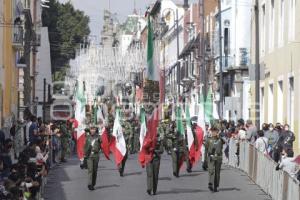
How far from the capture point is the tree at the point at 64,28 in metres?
88.2

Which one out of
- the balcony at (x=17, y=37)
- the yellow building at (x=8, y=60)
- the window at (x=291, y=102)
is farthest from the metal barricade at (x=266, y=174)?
the balcony at (x=17, y=37)

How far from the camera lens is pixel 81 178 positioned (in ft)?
86.9

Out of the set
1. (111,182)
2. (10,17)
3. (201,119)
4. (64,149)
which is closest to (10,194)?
(111,182)

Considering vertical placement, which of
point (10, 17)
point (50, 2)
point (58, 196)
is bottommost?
point (58, 196)

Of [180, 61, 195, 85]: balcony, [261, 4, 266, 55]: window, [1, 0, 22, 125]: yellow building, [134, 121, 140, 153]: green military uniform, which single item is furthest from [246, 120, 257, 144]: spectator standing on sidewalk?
[180, 61, 195, 85]: balcony

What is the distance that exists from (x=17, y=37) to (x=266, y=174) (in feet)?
83.7

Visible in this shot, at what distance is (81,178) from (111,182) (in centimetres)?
152

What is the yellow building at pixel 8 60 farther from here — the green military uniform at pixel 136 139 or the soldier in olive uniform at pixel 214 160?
the soldier in olive uniform at pixel 214 160

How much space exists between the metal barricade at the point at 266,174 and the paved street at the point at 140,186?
0.27 metres

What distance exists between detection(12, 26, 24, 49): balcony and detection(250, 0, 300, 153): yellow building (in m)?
11.9

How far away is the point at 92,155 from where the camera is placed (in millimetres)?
23484

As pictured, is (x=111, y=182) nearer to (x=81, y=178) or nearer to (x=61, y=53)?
(x=81, y=178)

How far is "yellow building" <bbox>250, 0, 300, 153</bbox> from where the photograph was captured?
3206cm

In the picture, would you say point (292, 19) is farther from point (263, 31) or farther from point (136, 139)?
point (136, 139)
